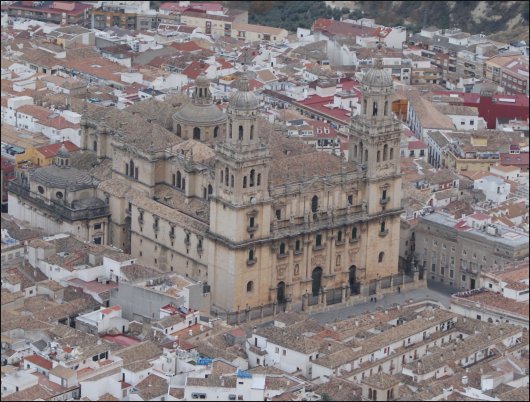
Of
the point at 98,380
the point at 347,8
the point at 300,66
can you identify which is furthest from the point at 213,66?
the point at 98,380

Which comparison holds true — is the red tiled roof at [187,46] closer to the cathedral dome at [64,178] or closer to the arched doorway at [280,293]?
the cathedral dome at [64,178]

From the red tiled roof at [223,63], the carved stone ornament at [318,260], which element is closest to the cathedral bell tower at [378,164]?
the carved stone ornament at [318,260]

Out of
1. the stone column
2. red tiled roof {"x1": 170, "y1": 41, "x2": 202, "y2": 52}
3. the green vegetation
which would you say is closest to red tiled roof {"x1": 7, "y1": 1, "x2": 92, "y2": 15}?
red tiled roof {"x1": 170, "y1": 41, "x2": 202, "y2": 52}

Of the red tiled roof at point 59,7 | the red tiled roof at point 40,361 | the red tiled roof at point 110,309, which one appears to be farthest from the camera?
the red tiled roof at point 59,7

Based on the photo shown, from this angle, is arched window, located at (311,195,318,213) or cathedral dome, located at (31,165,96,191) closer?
arched window, located at (311,195,318,213)

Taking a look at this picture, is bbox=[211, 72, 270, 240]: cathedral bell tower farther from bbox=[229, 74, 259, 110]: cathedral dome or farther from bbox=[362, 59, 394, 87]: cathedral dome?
bbox=[362, 59, 394, 87]: cathedral dome

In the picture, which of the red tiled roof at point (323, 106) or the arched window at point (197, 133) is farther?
the red tiled roof at point (323, 106)
